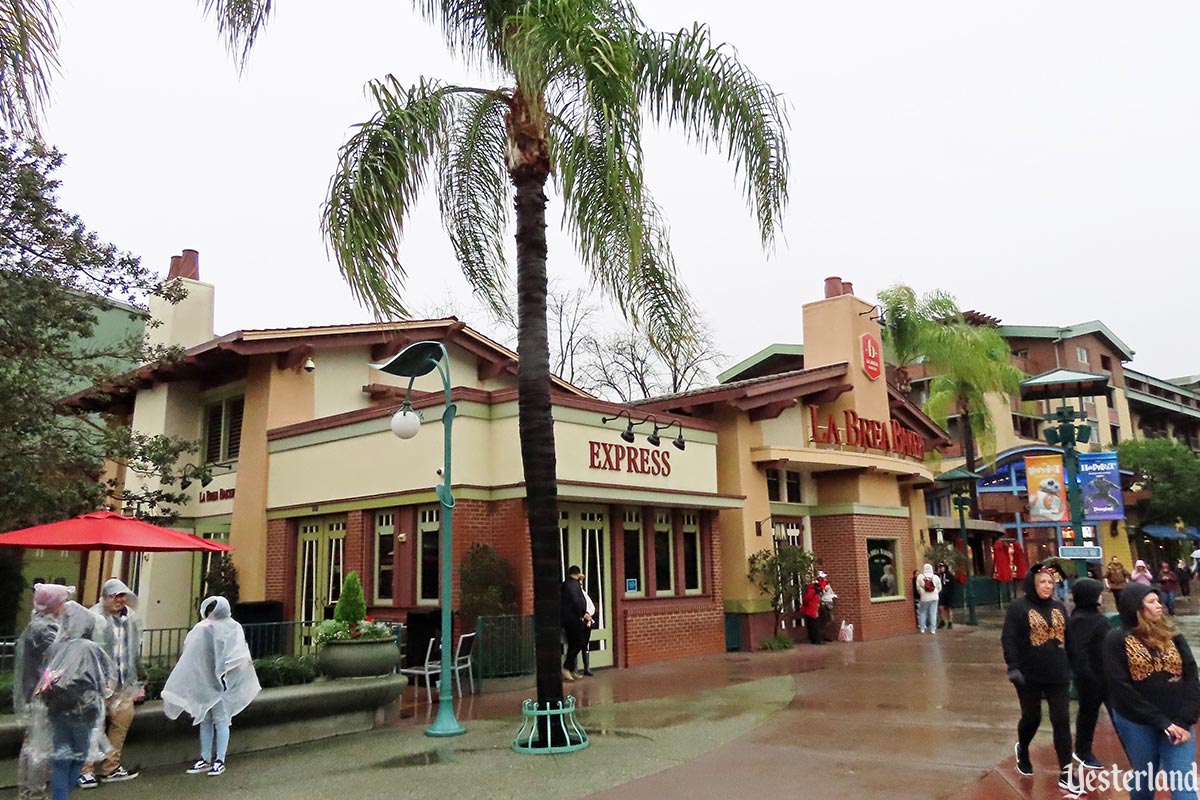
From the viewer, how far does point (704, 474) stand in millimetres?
17812

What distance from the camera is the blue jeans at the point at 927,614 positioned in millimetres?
22109

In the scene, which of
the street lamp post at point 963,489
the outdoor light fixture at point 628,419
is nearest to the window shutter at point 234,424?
the outdoor light fixture at point 628,419

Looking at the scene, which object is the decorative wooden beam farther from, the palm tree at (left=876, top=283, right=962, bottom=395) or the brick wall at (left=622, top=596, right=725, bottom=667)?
the palm tree at (left=876, top=283, right=962, bottom=395)

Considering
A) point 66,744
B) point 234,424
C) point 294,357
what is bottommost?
point 66,744

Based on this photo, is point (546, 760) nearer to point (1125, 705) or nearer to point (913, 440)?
point (1125, 705)

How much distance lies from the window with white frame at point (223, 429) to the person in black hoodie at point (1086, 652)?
607 inches

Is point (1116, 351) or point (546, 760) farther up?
point (1116, 351)

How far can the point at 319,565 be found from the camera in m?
16.9

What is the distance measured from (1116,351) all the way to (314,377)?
53.4m

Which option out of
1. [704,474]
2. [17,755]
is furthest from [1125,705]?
[704,474]

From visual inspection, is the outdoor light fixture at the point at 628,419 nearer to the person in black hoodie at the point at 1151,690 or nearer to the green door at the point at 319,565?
the green door at the point at 319,565

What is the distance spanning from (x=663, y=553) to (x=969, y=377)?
16.2 meters

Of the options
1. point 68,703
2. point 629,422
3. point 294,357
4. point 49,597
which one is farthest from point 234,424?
point 68,703

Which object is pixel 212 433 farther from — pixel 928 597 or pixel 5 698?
pixel 928 597
